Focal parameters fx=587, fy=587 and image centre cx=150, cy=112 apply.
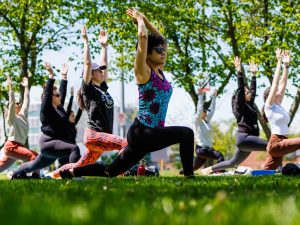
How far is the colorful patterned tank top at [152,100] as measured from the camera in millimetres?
7875

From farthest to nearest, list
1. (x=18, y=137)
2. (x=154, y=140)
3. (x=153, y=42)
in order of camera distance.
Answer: (x=18, y=137)
(x=153, y=42)
(x=154, y=140)

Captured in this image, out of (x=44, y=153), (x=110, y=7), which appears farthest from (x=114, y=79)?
(x=44, y=153)

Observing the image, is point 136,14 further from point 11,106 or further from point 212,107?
point 212,107

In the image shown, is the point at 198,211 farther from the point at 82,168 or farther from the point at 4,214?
the point at 82,168

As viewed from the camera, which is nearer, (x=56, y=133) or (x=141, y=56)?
(x=141, y=56)

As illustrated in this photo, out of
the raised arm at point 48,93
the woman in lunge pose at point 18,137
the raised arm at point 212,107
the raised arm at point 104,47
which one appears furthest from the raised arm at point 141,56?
the raised arm at point 212,107

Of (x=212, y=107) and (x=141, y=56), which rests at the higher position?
(x=141, y=56)

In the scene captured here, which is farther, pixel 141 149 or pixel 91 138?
pixel 91 138

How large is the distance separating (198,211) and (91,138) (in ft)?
20.5

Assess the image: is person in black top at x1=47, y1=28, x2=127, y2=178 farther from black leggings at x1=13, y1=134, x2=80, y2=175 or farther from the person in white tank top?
the person in white tank top

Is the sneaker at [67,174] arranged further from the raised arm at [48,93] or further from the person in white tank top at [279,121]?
the person in white tank top at [279,121]

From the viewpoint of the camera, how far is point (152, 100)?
790cm

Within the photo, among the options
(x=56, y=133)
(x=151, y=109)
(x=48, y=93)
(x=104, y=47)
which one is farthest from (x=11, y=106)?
(x=151, y=109)

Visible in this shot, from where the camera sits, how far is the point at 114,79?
31.7 metres
